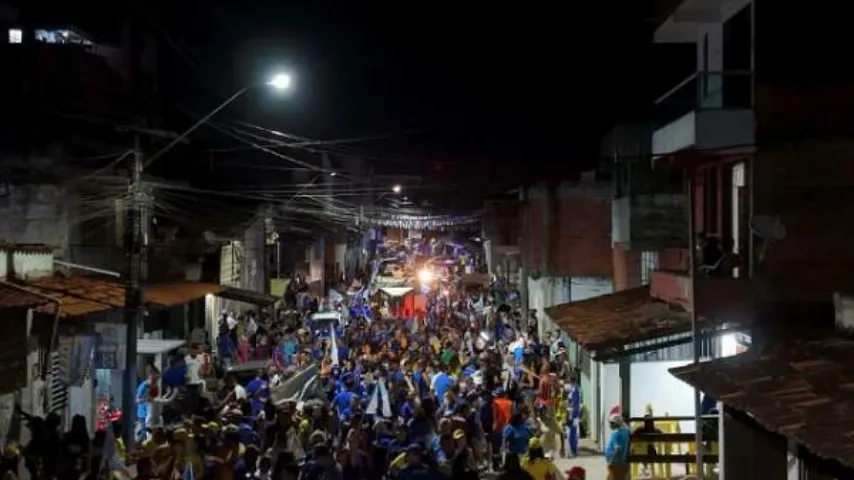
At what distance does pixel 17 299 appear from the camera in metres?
11.9

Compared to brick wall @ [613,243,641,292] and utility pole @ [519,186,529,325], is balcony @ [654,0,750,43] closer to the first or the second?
brick wall @ [613,243,641,292]

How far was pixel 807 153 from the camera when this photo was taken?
11.6 meters

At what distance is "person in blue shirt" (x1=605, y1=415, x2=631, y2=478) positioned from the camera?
41.0 ft

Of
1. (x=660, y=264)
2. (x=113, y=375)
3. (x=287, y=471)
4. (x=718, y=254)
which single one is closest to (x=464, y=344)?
(x=660, y=264)

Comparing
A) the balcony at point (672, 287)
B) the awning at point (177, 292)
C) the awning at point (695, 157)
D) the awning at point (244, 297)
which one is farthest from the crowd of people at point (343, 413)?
the awning at point (695, 157)

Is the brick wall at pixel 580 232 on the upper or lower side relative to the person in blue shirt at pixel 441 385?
upper

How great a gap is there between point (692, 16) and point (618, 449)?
680cm

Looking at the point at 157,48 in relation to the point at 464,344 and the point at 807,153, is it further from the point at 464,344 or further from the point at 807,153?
the point at 807,153

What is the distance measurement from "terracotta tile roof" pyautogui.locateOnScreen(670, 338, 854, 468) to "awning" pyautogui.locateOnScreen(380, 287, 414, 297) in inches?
1135

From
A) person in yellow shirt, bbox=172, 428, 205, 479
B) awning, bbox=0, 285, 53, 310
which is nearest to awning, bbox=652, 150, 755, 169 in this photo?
person in yellow shirt, bbox=172, 428, 205, 479

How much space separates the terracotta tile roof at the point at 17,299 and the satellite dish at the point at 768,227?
9.28 metres

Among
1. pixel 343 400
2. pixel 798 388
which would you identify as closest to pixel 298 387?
pixel 343 400

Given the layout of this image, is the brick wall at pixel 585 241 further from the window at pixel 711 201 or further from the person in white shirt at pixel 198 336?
the window at pixel 711 201

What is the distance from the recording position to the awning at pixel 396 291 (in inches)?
1553
